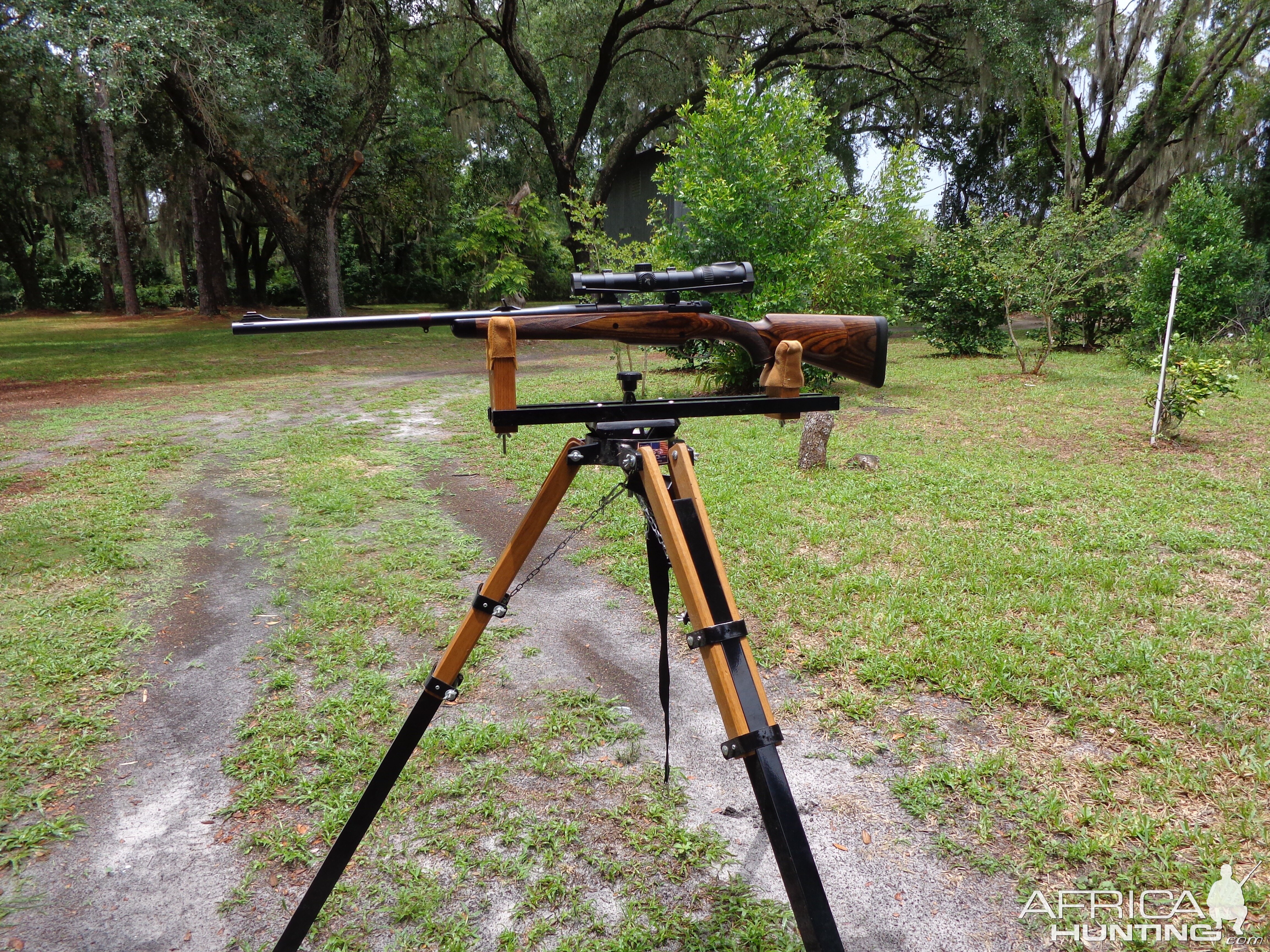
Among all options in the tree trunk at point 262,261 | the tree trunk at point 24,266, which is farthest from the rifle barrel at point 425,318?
the tree trunk at point 24,266

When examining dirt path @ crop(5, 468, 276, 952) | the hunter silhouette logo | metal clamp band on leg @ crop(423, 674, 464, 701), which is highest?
metal clamp band on leg @ crop(423, 674, 464, 701)

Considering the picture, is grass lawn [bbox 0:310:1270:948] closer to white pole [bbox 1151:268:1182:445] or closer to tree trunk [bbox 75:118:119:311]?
white pole [bbox 1151:268:1182:445]

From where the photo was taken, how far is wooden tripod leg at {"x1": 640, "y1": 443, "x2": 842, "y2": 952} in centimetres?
143

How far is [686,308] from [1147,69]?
24508mm

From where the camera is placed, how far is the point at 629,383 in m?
1.85

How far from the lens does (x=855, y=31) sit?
15797mm

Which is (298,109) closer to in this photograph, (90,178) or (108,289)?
(90,178)

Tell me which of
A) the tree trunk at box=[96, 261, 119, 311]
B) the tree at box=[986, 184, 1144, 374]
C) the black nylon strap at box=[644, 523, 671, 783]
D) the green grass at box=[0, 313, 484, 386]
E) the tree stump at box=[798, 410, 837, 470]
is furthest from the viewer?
the tree trunk at box=[96, 261, 119, 311]

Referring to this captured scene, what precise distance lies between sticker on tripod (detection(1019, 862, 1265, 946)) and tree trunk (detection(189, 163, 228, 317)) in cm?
2276

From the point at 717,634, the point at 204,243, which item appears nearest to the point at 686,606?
the point at 717,634

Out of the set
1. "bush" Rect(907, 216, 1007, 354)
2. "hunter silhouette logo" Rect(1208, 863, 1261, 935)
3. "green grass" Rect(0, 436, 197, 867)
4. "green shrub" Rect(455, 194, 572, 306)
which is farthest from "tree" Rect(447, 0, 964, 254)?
"hunter silhouette logo" Rect(1208, 863, 1261, 935)

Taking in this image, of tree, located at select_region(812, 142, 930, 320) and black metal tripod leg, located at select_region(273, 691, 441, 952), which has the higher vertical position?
tree, located at select_region(812, 142, 930, 320)

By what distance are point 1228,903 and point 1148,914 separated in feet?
0.68

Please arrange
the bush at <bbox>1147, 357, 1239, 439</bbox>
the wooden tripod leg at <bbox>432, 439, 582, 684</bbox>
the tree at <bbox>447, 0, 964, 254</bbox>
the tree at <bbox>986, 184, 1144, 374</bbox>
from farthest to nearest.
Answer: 1. the tree at <bbox>447, 0, 964, 254</bbox>
2. the tree at <bbox>986, 184, 1144, 374</bbox>
3. the bush at <bbox>1147, 357, 1239, 439</bbox>
4. the wooden tripod leg at <bbox>432, 439, 582, 684</bbox>
